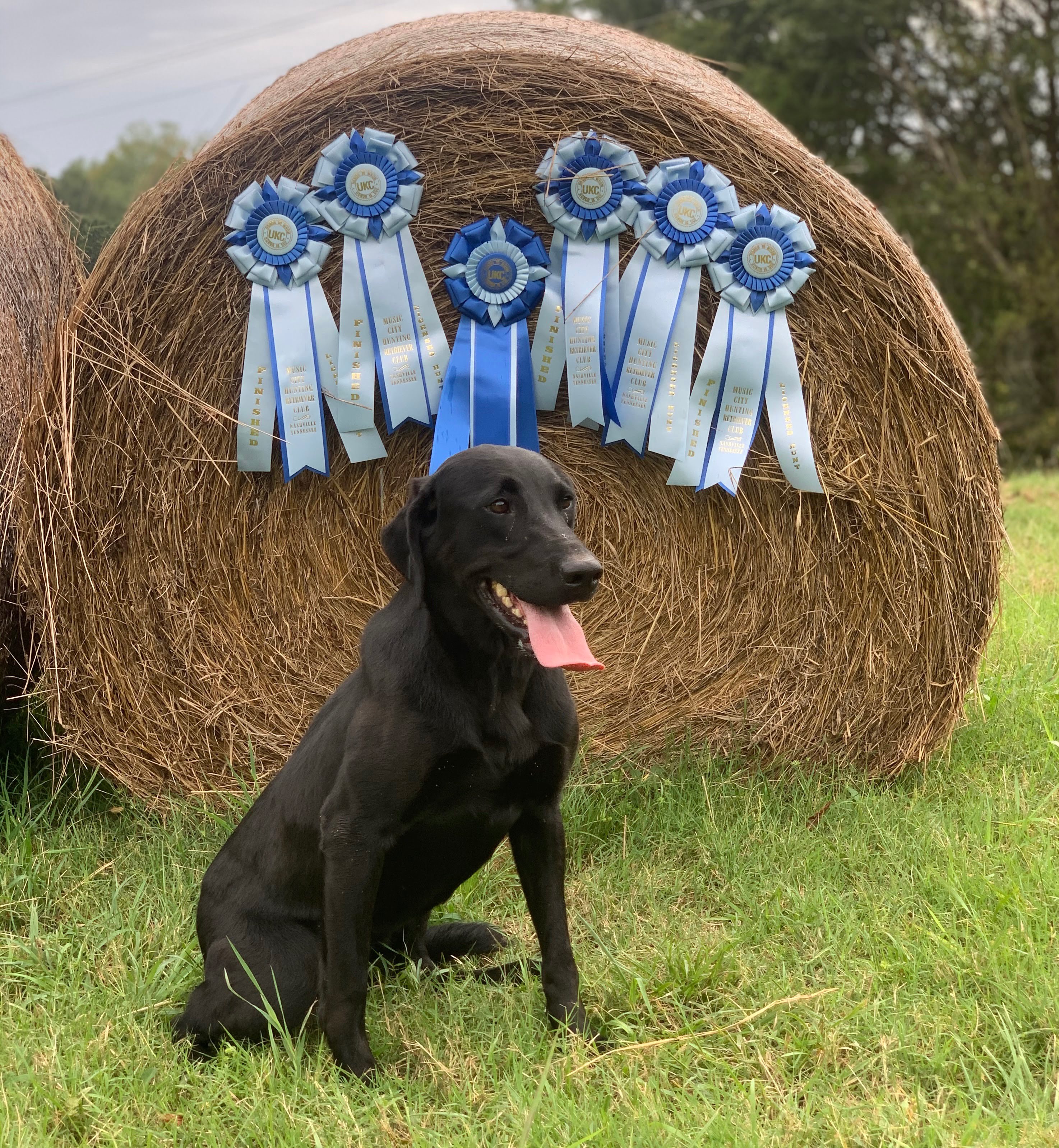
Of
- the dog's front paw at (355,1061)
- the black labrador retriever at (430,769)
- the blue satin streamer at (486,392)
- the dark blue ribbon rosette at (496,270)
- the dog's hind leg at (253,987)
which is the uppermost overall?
the dark blue ribbon rosette at (496,270)

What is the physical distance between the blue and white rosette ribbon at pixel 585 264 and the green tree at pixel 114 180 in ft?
3.97

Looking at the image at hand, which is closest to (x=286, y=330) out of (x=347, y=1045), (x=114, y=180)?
(x=347, y=1045)

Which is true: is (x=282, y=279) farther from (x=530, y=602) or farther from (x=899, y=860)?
(x=899, y=860)

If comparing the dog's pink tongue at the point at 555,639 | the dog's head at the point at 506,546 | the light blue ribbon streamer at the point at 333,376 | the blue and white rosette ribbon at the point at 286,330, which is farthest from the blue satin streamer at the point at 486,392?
the dog's pink tongue at the point at 555,639

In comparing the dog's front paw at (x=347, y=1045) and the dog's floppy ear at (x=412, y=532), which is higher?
the dog's floppy ear at (x=412, y=532)

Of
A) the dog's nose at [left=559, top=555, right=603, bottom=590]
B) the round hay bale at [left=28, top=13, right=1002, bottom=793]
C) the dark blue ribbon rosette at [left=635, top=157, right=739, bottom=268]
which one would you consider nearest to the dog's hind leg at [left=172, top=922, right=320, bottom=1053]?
the dog's nose at [left=559, top=555, right=603, bottom=590]

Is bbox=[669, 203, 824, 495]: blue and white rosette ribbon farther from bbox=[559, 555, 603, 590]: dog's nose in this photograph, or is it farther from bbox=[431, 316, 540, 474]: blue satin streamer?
bbox=[559, 555, 603, 590]: dog's nose

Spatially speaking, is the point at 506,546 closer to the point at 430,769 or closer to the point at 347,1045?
the point at 430,769

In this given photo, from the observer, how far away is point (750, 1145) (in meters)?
2.13

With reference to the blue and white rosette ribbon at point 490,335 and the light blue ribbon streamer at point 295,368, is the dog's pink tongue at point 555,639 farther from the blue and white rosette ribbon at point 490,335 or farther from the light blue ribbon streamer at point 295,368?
the light blue ribbon streamer at point 295,368

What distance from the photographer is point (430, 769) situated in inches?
99.7

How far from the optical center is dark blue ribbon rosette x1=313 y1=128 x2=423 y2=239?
382 cm

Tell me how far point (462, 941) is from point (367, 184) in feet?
7.54

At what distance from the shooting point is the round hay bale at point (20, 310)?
3.99m
